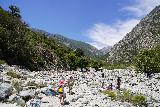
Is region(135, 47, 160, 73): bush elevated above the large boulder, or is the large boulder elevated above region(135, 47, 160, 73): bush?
region(135, 47, 160, 73): bush

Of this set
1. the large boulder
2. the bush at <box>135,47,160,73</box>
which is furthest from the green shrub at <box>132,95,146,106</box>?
the bush at <box>135,47,160,73</box>

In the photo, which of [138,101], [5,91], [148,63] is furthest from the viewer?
[148,63]

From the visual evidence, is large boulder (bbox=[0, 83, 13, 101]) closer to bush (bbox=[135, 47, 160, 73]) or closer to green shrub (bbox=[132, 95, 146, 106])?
green shrub (bbox=[132, 95, 146, 106])

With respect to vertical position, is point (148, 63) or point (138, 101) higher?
point (148, 63)

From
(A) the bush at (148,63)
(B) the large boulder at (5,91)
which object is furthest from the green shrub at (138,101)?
(A) the bush at (148,63)

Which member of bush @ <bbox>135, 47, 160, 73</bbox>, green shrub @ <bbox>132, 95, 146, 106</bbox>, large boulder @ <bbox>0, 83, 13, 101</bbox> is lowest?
green shrub @ <bbox>132, 95, 146, 106</bbox>

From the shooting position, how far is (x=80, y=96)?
33.5 metres

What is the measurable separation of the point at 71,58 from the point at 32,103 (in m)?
89.3

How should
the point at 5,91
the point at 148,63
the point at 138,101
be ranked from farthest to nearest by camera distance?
1. the point at 148,63
2. the point at 138,101
3. the point at 5,91

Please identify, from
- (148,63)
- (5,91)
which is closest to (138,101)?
(5,91)

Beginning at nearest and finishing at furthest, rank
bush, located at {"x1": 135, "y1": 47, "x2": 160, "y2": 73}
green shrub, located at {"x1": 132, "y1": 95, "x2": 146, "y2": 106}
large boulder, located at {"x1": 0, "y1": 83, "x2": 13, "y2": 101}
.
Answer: large boulder, located at {"x1": 0, "y1": 83, "x2": 13, "y2": 101} < green shrub, located at {"x1": 132, "y1": 95, "x2": 146, "y2": 106} < bush, located at {"x1": 135, "y1": 47, "x2": 160, "y2": 73}

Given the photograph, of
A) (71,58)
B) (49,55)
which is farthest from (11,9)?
(49,55)

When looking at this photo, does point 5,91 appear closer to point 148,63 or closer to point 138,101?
point 138,101

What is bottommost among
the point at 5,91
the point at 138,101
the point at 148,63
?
the point at 138,101
